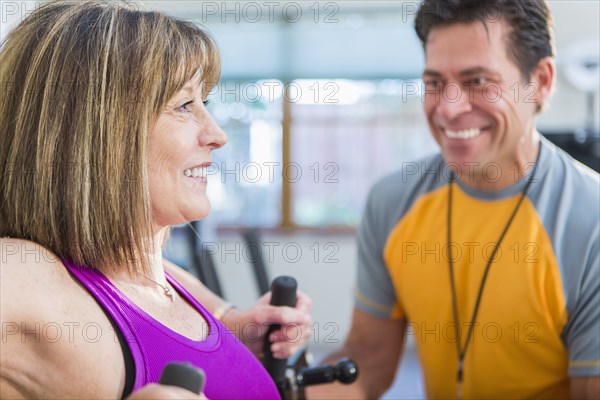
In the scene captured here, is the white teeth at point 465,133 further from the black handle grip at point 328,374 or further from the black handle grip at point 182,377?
the black handle grip at point 182,377

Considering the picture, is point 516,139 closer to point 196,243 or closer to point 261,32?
point 196,243

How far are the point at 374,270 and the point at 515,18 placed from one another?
740 millimetres

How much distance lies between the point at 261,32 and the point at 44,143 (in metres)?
5.35

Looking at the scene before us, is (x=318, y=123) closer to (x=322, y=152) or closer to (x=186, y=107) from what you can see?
(x=322, y=152)

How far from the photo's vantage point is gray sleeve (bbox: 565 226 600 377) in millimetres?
1544

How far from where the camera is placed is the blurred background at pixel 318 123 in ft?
19.9

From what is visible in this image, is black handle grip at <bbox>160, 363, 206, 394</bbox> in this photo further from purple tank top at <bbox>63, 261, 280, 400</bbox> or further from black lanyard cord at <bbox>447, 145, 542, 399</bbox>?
black lanyard cord at <bbox>447, 145, 542, 399</bbox>

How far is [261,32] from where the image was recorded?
6.12m

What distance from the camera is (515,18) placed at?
172 centimetres

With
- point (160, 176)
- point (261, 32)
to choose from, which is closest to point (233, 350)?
point (160, 176)

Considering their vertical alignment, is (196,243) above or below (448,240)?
below

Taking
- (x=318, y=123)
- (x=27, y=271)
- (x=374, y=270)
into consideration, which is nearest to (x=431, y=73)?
(x=374, y=270)

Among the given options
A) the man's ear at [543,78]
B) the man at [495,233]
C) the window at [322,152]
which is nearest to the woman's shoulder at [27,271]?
the man at [495,233]

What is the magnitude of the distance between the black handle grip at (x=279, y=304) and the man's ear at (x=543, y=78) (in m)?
0.84
